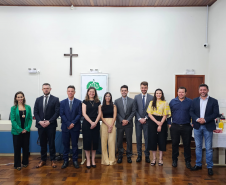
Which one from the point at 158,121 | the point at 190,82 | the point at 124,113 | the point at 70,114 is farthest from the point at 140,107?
the point at 190,82

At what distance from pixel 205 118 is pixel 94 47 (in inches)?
160

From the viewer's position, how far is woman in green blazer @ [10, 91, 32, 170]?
11.9ft

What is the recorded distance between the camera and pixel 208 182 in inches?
123

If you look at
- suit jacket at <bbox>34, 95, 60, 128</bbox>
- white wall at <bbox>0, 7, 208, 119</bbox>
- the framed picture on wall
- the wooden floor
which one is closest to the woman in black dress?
the wooden floor

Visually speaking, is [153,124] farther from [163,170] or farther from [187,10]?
[187,10]

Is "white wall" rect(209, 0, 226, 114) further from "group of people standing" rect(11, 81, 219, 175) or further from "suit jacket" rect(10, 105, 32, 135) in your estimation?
"suit jacket" rect(10, 105, 32, 135)

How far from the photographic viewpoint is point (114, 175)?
11.1ft

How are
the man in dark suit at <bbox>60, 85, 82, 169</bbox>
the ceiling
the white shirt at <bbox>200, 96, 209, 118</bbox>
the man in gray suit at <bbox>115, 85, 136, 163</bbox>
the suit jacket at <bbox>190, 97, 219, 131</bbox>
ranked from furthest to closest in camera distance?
the ceiling
the man in gray suit at <bbox>115, 85, 136, 163</bbox>
the man in dark suit at <bbox>60, 85, 82, 169</bbox>
the white shirt at <bbox>200, 96, 209, 118</bbox>
the suit jacket at <bbox>190, 97, 219, 131</bbox>

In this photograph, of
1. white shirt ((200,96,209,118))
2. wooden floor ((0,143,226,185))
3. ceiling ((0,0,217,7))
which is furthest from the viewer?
ceiling ((0,0,217,7))

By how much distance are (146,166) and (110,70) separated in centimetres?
335

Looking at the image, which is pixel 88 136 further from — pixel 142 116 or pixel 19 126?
pixel 19 126

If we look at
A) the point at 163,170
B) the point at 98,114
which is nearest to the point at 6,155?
the point at 98,114

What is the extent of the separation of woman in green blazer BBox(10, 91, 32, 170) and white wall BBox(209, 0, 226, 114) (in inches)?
187

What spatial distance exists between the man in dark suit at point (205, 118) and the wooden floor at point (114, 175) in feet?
0.99
